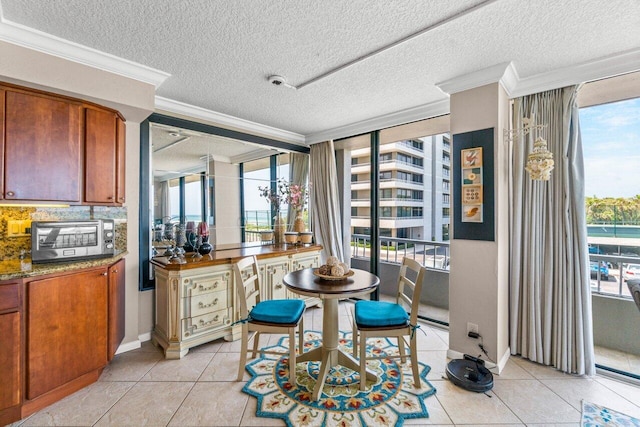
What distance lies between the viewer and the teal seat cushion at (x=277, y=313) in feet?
7.33

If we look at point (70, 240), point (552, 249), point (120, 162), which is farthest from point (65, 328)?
point (552, 249)

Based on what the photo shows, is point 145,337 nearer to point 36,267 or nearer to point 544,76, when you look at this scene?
point 36,267

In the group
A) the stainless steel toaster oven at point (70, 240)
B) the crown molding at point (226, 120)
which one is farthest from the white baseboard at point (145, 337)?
the crown molding at point (226, 120)

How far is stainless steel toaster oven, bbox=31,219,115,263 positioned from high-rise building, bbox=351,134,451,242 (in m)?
3.03

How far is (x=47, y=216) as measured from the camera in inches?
95.2

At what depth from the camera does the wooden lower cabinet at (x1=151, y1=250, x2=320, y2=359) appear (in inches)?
105

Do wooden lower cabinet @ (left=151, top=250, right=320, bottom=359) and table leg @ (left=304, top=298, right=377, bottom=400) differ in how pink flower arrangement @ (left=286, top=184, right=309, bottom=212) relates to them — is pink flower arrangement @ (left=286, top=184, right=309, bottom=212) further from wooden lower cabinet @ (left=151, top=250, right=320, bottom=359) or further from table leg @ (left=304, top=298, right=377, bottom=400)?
table leg @ (left=304, top=298, right=377, bottom=400)

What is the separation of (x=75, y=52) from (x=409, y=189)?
3561 mm

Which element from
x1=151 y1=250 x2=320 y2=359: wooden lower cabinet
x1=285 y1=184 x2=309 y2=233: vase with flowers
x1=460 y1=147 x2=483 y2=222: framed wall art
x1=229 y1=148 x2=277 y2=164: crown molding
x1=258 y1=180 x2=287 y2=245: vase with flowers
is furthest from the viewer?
x1=285 y1=184 x2=309 y2=233: vase with flowers

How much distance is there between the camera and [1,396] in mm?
1774

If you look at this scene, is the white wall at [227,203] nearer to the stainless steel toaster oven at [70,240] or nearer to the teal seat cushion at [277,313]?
the stainless steel toaster oven at [70,240]

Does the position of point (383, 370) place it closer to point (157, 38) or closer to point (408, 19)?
point (408, 19)

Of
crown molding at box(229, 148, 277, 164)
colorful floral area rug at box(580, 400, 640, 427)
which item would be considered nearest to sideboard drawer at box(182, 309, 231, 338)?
crown molding at box(229, 148, 277, 164)

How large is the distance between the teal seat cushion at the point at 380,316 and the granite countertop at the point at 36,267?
201 cm
